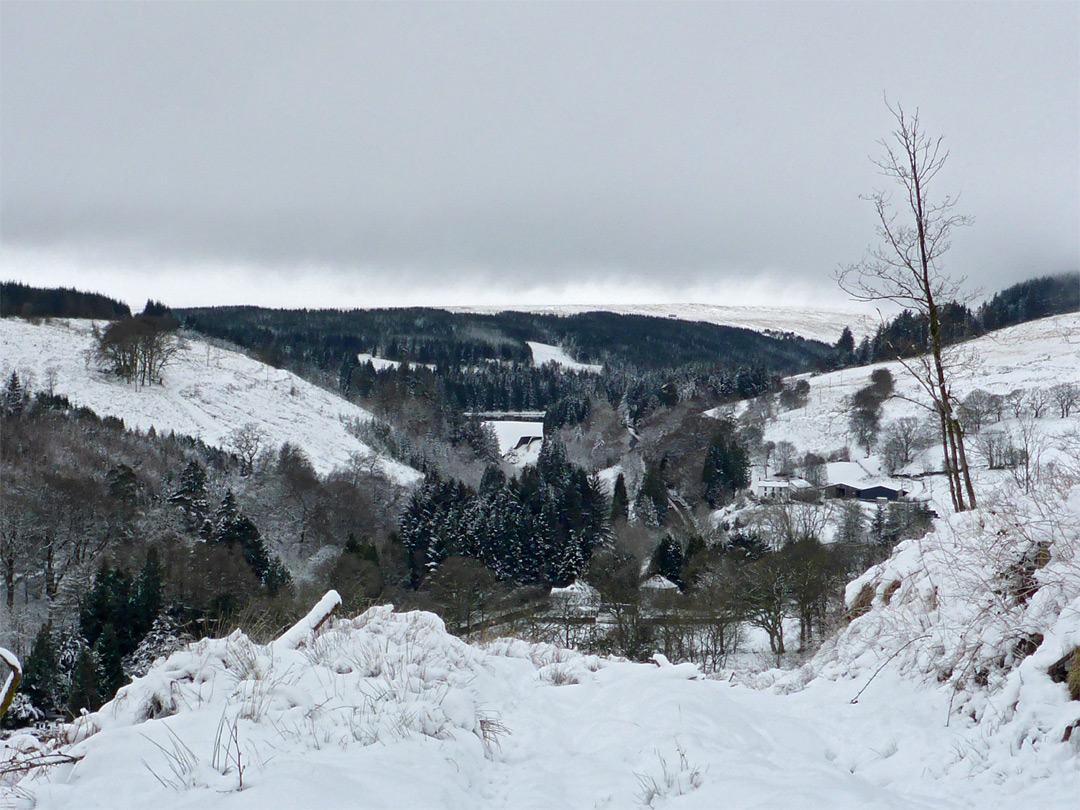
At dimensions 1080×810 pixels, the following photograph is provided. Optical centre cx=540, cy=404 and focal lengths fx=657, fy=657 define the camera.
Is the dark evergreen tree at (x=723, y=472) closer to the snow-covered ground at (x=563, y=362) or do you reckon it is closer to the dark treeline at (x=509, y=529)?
the dark treeline at (x=509, y=529)

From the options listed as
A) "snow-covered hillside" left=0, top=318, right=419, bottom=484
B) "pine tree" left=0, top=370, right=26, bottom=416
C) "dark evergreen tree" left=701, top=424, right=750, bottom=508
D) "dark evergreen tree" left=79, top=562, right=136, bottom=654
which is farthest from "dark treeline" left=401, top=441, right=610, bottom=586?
"pine tree" left=0, top=370, right=26, bottom=416

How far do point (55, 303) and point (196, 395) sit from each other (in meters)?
47.0

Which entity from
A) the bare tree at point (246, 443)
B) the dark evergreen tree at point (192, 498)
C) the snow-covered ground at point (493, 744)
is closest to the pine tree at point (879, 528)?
the snow-covered ground at point (493, 744)

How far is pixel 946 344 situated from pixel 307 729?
12.5 m

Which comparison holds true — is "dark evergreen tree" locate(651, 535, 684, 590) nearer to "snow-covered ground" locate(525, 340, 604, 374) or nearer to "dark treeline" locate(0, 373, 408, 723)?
"dark treeline" locate(0, 373, 408, 723)

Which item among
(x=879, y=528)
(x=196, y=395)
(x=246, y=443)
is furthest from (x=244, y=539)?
(x=879, y=528)

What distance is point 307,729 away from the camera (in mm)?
4355

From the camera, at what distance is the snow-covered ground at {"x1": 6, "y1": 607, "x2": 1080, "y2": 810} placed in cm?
367

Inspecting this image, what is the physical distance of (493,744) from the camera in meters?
4.79

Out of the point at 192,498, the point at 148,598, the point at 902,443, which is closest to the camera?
the point at 148,598

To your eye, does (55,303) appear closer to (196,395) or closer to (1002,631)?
(196,395)

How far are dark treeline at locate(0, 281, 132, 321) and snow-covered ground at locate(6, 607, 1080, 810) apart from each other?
104979 millimetres

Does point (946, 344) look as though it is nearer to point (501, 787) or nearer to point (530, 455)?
point (501, 787)

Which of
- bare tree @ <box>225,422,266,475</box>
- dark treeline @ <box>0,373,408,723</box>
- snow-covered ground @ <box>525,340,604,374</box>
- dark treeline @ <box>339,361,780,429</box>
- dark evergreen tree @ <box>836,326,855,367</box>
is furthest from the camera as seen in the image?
snow-covered ground @ <box>525,340,604,374</box>
